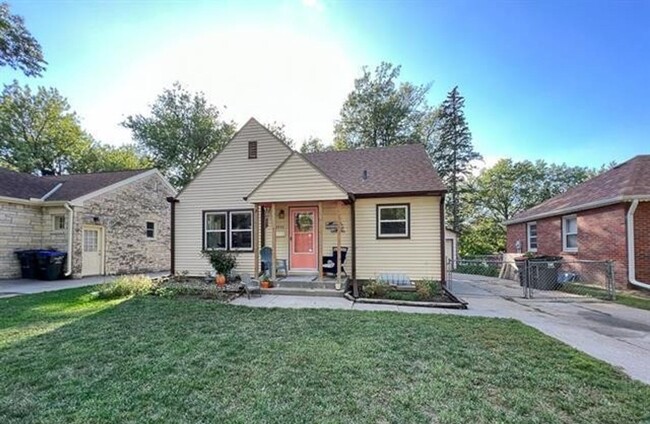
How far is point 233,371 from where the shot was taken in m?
3.88

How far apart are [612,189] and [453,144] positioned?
18.8 metres

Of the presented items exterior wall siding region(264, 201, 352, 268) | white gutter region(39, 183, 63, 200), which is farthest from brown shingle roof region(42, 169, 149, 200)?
exterior wall siding region(264, 201, 352, 268)

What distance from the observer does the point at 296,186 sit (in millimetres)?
9641

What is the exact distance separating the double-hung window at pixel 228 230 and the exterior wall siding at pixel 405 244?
4.09 m

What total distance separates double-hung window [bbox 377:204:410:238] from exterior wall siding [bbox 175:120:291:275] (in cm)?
412

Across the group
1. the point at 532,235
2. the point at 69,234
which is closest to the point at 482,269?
the point at 532,235

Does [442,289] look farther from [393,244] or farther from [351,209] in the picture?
[351,209]

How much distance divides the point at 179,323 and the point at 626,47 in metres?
17.0

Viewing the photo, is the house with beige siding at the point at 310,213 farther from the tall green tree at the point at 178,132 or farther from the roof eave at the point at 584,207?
the tall green tree at the point at 178,132

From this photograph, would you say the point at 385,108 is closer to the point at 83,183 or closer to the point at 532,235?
the point at 532,235

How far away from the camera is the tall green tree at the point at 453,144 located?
2930 cm

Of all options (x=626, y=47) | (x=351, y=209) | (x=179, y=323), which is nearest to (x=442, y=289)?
(x=351, y=209)

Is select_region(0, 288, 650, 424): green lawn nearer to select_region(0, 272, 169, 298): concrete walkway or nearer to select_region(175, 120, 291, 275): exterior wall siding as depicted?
select_region(0, 272, 169, 298): concrete walkway

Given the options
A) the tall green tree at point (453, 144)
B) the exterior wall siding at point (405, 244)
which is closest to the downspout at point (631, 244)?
the exterior wall siding at point (405, 244)
